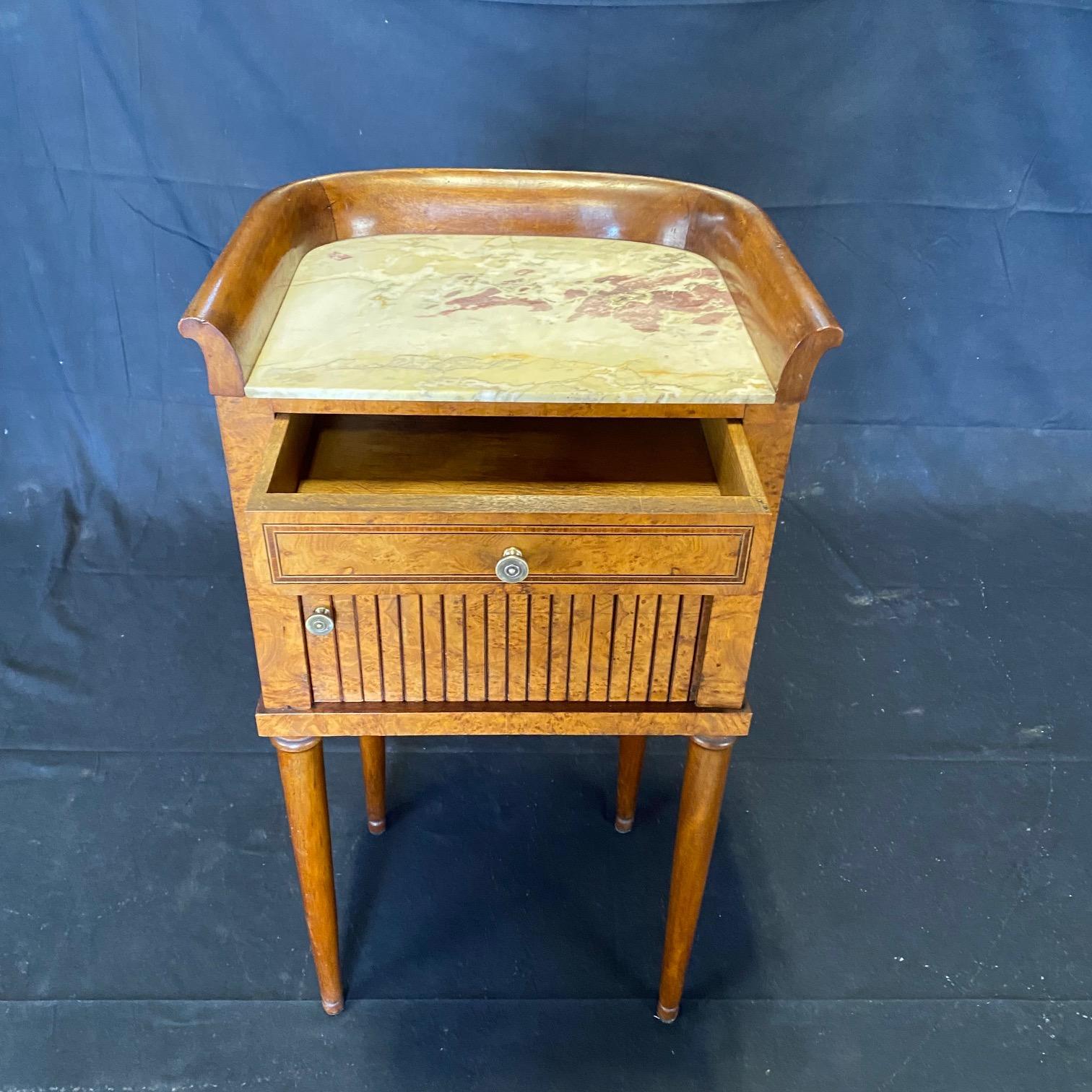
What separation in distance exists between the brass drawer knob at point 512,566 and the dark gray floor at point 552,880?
0.63 m

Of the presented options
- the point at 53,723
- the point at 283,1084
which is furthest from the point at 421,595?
the point at 53,723

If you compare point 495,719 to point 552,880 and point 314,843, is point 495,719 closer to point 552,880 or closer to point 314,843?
point 314,843

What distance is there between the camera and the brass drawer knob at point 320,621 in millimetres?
818

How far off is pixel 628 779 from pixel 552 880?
0.54 feet

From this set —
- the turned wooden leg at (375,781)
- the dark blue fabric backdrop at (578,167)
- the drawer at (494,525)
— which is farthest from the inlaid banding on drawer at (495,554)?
the dark blue fabric backdrop at (578,167)

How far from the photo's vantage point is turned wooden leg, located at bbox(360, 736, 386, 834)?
1.26 meters

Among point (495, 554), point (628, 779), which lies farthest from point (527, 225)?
point (628, 779)

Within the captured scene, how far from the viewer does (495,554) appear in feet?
2.57

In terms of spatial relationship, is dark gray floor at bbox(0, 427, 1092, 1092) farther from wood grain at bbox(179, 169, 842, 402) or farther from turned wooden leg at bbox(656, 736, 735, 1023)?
wood grain at bbox(179, 169, 842, 402)

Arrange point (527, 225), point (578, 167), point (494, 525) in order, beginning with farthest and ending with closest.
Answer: point (578, 167), point (527, 225), point (494, 525)

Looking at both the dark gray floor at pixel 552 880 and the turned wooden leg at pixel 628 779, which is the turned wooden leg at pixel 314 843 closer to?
the dark gray floor at pixel 552 880

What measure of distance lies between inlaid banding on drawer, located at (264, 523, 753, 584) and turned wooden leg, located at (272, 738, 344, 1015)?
22cm

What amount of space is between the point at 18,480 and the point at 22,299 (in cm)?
34

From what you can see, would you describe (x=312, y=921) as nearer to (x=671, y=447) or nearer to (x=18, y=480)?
(x=671, y=447)
